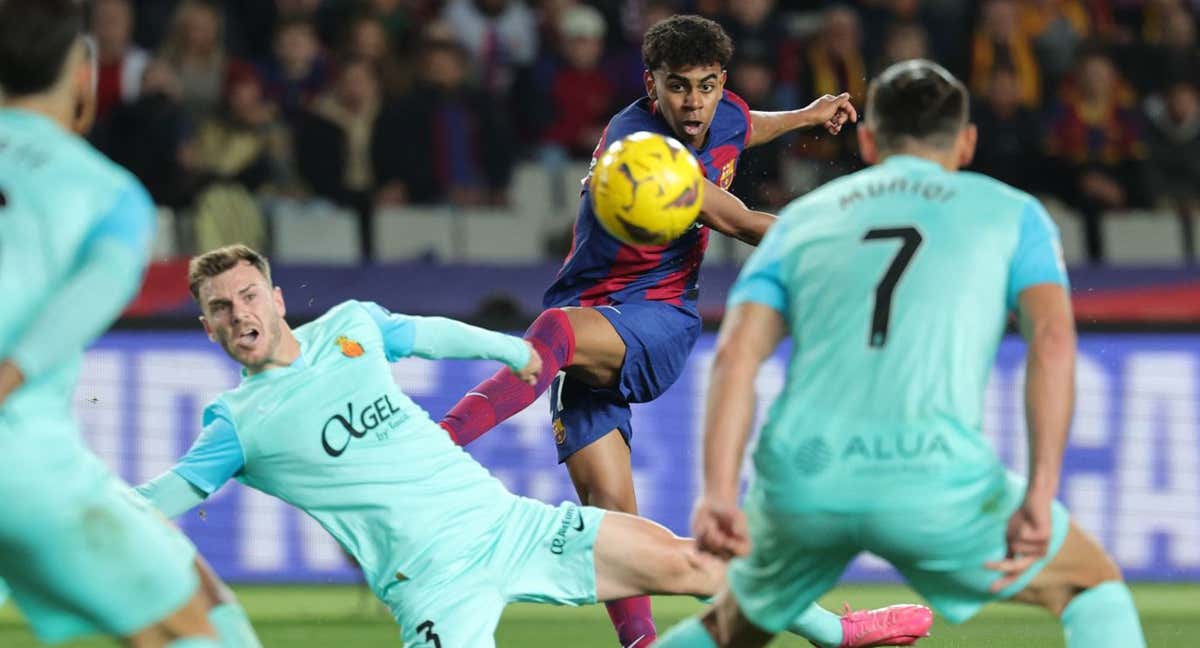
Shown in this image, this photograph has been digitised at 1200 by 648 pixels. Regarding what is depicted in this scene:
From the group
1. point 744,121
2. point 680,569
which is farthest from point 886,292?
point 744,121

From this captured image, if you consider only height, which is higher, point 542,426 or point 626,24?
point 626,24

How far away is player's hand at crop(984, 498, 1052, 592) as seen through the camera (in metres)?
4.31

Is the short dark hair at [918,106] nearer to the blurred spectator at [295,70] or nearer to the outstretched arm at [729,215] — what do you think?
the outstretched arm at [729,215]

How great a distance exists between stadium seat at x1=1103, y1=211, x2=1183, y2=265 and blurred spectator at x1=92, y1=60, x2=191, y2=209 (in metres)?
6.38

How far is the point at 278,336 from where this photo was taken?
5727mm

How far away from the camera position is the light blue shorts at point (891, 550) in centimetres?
434

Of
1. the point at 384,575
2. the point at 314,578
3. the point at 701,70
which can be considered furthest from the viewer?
the point at 314,578

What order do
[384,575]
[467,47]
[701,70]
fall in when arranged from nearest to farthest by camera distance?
1. [384,575]
2. [701,70]
3. [467,47]

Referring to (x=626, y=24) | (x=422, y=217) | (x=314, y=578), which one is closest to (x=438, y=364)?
(x=314, y=578)

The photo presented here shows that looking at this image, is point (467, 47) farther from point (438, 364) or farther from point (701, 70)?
point (701, 70)

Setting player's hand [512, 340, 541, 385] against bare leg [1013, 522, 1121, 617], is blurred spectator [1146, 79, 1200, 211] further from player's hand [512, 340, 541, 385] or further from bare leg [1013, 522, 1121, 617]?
bare leg [1013, 522, 1121, 617]

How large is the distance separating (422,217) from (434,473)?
7.02 meters

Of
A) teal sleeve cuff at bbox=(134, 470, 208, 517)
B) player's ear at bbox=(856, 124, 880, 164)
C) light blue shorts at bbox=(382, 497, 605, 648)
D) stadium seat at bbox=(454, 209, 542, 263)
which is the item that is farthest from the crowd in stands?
player's ear at bbox=(856, 124, 880, 164)

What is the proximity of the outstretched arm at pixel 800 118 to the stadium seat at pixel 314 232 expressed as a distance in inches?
206
